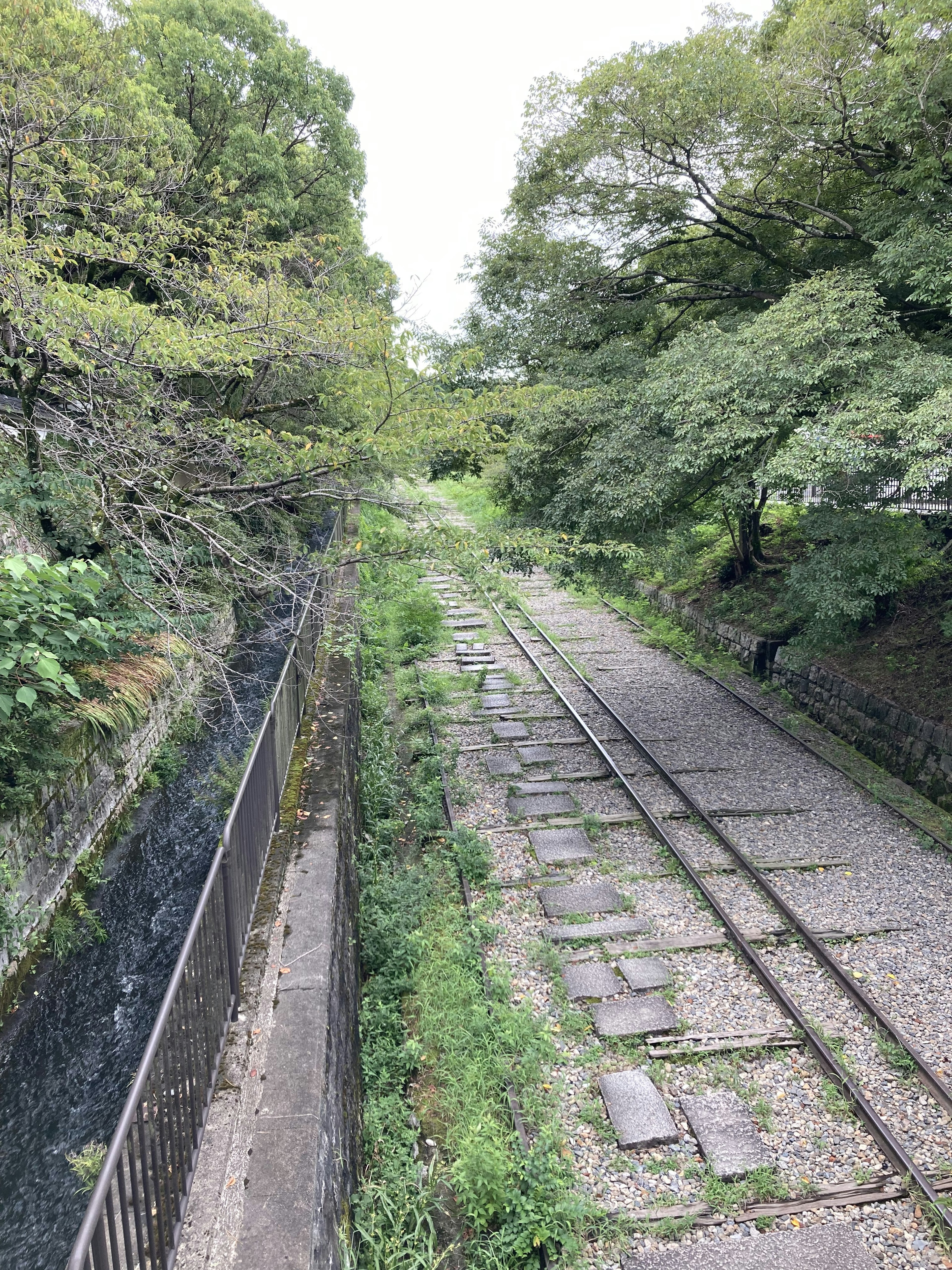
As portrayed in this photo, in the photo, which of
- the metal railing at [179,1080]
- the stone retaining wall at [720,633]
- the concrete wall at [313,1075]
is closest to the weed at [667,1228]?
the concrete wall at [313,1075]

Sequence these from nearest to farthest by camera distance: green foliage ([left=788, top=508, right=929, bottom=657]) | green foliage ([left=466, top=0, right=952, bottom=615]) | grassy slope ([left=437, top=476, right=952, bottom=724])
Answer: green foliage ([left=466, top=0, right=952, bottom=615]) < green foliage ([left=788, top=508, right=929, bottom=657]) < grassy slope ([left=437, top=476, right=952, bottom=724])

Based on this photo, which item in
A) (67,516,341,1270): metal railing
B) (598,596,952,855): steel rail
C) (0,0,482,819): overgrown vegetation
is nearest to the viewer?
(67,516,341,1270): metal railing

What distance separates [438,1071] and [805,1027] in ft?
9.30

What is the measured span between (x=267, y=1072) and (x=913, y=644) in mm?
10994

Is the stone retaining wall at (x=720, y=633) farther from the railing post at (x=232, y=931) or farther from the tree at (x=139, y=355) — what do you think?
the railing post at (x=232, y=931)

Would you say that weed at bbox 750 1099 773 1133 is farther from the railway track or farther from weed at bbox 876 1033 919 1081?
weed at bbox 876 1033 919 1081

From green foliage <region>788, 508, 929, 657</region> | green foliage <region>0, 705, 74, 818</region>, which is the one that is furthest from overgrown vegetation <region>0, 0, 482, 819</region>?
green foliage <region>788, 508, 929, 657</region>

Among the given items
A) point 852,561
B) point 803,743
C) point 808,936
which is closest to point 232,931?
point 808,936

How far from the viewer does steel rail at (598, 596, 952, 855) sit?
27.1 feet

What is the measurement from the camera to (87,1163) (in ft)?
12.5

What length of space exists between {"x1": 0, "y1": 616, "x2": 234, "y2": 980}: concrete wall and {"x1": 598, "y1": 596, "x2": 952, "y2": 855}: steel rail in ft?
25.0

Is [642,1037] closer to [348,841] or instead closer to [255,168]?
[348,841]

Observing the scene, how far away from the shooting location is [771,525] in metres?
17.6

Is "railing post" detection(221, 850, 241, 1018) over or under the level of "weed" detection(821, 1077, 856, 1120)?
over
